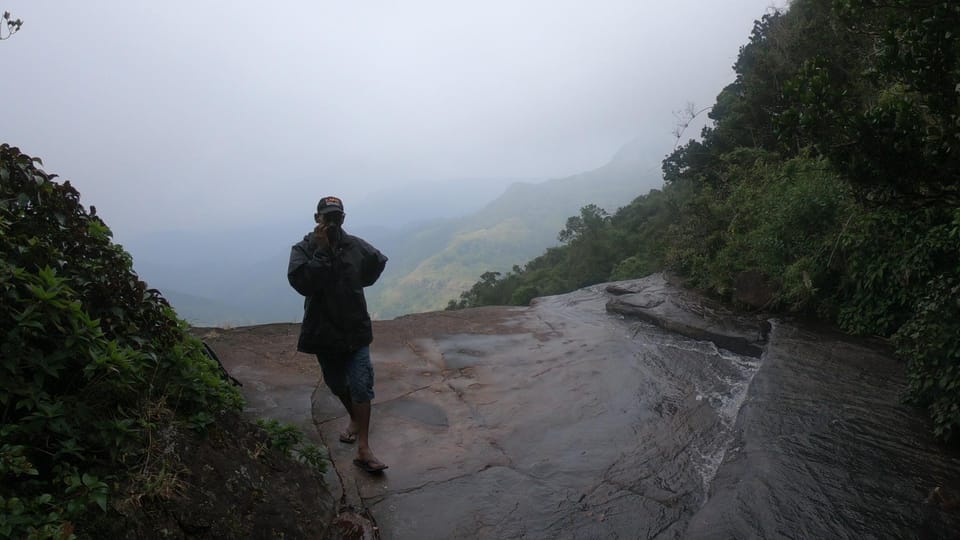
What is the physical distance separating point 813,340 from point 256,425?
7842mm

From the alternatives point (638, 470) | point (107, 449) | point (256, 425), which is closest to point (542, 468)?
point (638, 470)

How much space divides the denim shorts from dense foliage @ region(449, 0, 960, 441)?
146 inches

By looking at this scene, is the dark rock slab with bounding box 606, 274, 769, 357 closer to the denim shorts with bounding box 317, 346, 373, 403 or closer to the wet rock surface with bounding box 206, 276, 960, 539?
the wet rock surface with bounding box 206, 276, 960, 539

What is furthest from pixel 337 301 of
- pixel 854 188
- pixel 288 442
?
pixel 854 188

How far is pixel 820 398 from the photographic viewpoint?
→ 5578 millimetres

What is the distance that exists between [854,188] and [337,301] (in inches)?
161

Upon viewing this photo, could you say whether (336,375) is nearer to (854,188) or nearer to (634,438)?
(634,438)

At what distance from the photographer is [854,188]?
3928 mm

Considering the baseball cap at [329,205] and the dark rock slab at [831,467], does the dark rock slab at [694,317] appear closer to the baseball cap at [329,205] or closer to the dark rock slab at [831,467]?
the dark rock slab at [831,467]

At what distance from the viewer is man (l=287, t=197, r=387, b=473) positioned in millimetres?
3848

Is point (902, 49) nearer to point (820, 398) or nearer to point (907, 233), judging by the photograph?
point (820, 398)

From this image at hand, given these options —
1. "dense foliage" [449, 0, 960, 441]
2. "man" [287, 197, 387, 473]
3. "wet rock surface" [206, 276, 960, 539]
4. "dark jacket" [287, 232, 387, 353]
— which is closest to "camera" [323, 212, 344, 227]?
"man" [287, 197, 387, 473]

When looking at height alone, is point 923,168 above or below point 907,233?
above

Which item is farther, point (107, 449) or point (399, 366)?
point (399, 366)
